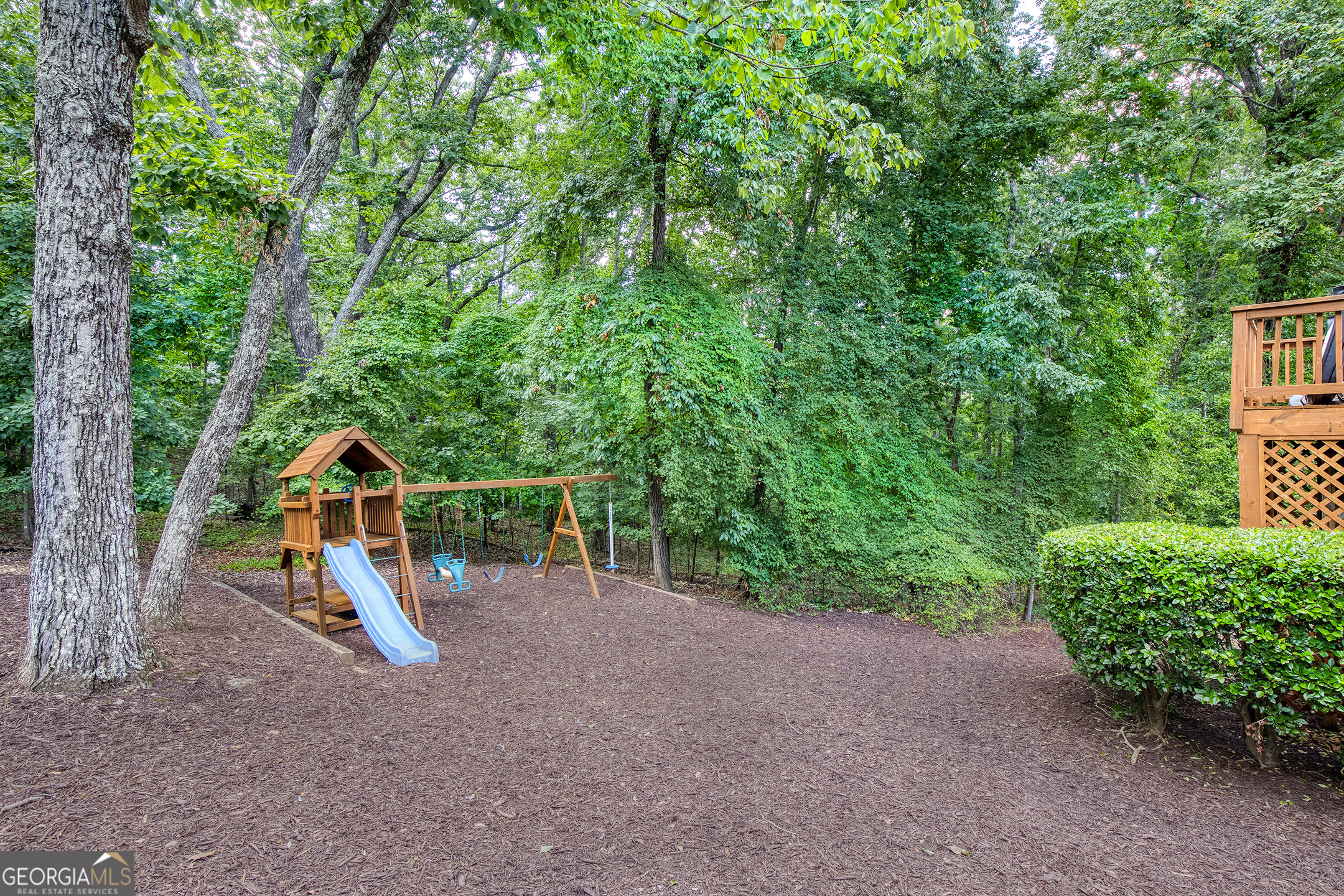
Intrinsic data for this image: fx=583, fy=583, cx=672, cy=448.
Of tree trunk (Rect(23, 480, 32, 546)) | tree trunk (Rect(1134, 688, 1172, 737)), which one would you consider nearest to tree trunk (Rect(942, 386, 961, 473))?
Answer: tree trunk (Rect(1134, 688, 1172, 737))

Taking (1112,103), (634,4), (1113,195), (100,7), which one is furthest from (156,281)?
(1112,103)

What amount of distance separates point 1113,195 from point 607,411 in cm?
788

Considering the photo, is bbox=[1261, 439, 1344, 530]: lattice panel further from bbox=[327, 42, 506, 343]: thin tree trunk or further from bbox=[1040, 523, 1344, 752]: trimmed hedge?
bbox=[327, 42, 506, 343]: thin tree trunk

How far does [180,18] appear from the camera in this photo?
403 centimetres

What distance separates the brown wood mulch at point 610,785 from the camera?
2.24 meters

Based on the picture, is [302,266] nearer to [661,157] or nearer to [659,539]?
[661,157]

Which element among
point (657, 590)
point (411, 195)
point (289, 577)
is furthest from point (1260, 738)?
point (411, 195)

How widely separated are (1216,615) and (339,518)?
6.76 m

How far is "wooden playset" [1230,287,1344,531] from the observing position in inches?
165

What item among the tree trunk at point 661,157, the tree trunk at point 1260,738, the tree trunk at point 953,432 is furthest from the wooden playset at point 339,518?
the tree trunk at point 953,432

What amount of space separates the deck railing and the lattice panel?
0.97ft

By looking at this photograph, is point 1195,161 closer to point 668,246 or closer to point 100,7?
point 668,246

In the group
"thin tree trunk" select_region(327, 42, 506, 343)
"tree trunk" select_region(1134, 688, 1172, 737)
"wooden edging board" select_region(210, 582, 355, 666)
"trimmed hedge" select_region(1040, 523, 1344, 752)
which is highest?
"thin tree trunk" select_region(327, 42, 506, 343)

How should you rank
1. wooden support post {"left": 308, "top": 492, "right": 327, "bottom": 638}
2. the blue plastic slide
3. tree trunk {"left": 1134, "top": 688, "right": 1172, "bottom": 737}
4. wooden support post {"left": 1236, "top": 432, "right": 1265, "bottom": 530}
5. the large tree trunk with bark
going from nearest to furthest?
tree trunk {"left": 1134, "top": 688, "right": 1172, "bottom": 737} < wooden support post {"left": 1236, "top": 432, "right": 1265, "bottom": 530} < the blue plastic slide < the large tree trunk with bark < wooden support post {"left": 308, "top": 492, "right": 327, "bottom": 638}
